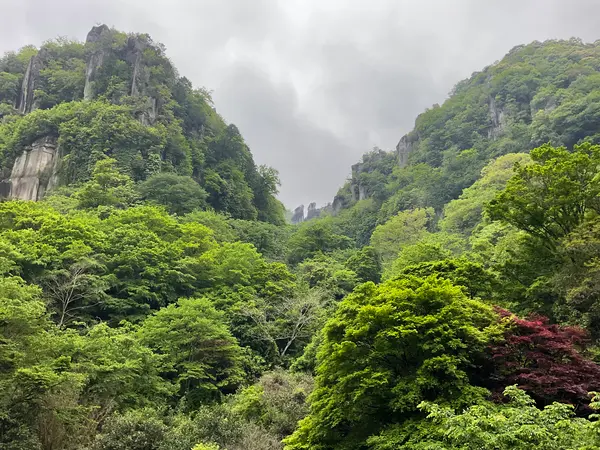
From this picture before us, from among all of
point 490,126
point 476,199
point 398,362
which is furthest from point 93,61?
point 398,362

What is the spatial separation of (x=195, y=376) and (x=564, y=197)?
14303 millimetres

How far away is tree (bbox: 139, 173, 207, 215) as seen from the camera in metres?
37.5

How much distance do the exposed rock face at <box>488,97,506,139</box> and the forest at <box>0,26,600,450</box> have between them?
863 cm

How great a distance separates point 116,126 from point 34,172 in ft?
27.6

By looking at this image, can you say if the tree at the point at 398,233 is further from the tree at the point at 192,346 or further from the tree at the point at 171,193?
the tree at the point at 192,346

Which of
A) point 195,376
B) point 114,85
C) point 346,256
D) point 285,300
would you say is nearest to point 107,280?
point 195,376

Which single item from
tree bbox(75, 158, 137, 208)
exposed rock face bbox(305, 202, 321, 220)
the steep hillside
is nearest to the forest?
tree bbox(75, 158, 137, 208)

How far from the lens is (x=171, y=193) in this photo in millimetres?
38031

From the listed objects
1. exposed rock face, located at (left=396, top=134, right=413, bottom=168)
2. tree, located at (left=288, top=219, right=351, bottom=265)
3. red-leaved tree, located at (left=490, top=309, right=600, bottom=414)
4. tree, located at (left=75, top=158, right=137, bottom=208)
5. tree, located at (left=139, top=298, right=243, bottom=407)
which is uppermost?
exposed rock face, located at (left=396, top=134, right=413, bottom=168)

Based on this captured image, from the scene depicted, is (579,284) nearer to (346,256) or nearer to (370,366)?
(370,366)

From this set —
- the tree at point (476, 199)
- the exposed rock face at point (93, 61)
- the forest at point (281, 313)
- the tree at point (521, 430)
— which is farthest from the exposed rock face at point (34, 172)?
the tree at point (521, 430)

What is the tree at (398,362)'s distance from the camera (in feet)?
31.4

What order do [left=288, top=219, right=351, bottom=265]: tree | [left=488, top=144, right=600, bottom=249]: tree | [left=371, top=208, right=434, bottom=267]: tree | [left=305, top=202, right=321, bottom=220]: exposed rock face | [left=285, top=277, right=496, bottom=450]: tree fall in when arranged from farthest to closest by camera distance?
[left=305, top=202, right=321, bottom=220]: exposed rock face
[left=288, top=219, right=351, bottom=265]: tree
[left=371, top=208, right=434, bottom=267]: tree
[left=488, top=144, right=600, bottom=249]: tree
[left=285, top=277, right=496, bottom=450]: tree

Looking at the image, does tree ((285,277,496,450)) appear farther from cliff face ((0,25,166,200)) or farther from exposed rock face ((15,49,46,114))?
exposed rock face ((15,49,46,114))
